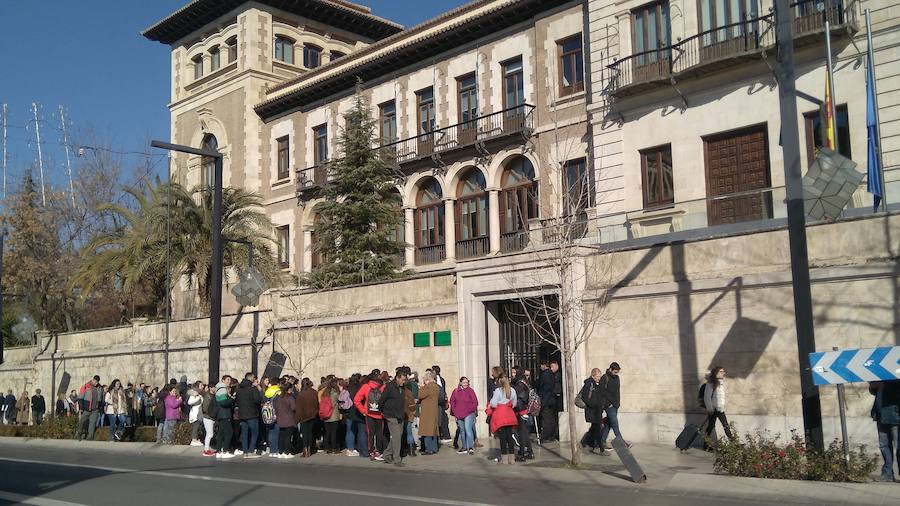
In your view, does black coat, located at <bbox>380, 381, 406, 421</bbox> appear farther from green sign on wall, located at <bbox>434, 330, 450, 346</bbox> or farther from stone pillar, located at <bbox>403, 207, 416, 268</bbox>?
stone pillar, located at <bbox>403, 207, 416, 268</bbox>

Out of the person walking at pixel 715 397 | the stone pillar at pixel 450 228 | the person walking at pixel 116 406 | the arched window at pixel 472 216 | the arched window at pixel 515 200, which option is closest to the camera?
the person walking at pixel 715 397

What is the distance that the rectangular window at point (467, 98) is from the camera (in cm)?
3409

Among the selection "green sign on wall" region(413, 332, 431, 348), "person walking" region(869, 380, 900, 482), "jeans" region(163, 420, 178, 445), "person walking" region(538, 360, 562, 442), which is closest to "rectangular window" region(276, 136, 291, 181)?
"jeans" region(163, 420, 178, 445)

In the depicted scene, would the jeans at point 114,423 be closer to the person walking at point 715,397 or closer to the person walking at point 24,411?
the person walking at point 24,411

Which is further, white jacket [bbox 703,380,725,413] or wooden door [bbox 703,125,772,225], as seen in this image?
wooden door [bbox 703,125,772,225]

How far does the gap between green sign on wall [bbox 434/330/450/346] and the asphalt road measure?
17.6ft

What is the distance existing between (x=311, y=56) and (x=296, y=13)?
94.1 inches

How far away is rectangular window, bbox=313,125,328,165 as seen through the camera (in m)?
40.6

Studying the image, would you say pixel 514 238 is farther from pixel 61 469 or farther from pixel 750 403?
pixel 61 469

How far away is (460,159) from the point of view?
34.1m

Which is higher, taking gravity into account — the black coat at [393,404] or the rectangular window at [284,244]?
the rectangular window at [284,244]

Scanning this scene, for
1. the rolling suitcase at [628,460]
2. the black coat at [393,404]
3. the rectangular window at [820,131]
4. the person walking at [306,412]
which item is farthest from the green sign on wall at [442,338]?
the rectangular window at [820,131]

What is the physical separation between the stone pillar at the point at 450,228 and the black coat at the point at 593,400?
57.8 ft

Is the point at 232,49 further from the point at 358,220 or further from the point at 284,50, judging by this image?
the point at 358,220
